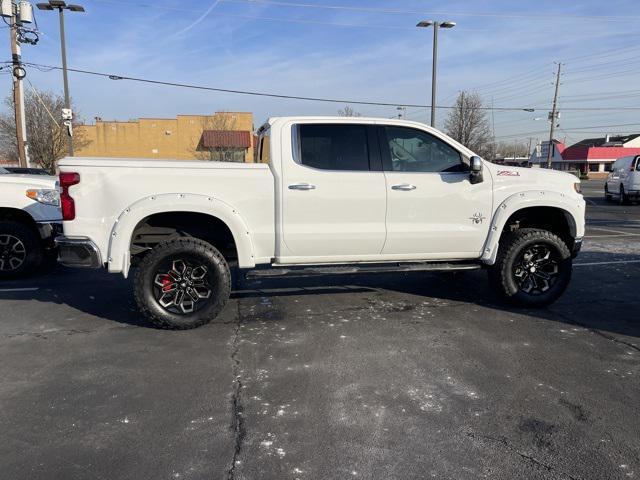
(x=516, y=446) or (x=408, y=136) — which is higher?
(x=408, y=136)

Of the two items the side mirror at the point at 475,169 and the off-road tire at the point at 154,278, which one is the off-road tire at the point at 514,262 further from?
the off-road tire at the point at 154,278

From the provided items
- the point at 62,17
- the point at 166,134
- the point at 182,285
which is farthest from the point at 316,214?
the point at 166,134

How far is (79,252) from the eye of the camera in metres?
4.58

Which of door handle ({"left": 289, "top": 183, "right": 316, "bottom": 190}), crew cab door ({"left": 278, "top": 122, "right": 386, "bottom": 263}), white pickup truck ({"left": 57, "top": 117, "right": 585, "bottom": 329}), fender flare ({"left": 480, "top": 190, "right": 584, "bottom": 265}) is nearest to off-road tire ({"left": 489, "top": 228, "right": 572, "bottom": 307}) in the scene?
white pickup truck ({"left": 57, "top": 117, "right": 585, "bottom": 329})

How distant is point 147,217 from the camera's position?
15.6ft

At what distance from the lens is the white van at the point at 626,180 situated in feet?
63.5

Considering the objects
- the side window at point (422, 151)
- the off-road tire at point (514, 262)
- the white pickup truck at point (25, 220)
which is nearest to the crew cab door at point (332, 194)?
the side window at point (422, 151)

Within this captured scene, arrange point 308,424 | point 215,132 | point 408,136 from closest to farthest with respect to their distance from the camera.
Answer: point 308,424
point 408,136
point 215,132

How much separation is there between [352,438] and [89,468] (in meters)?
1.49

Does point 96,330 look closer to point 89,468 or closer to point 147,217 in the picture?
point 147,217

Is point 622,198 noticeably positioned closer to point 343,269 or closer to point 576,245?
point 576,245

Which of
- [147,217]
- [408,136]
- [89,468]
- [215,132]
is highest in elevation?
[215,132]

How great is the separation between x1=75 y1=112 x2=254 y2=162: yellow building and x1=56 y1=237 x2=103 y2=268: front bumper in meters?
45.9

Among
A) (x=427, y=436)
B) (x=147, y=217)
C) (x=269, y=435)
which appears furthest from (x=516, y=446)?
(x=147, y=217)
